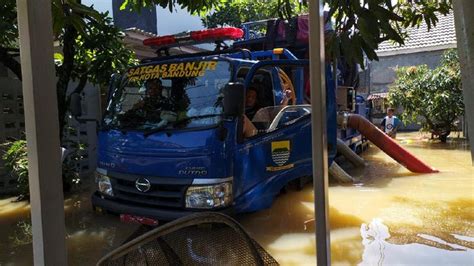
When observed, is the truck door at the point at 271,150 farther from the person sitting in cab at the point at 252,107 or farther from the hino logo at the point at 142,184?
the hino logo at the point at 142,184

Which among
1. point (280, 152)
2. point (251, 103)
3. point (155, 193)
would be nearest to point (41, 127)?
point (155, 193)

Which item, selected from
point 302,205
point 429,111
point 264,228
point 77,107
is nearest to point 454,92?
point 429,111

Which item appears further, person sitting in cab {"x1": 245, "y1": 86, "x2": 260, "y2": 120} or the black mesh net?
person sitting in cab {"x1": 245, "y1": 86, "x2": 260, "y2": 120}

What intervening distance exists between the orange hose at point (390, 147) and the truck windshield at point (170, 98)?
180 inches

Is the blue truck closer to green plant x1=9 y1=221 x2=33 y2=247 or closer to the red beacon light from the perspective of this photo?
the red beacon light

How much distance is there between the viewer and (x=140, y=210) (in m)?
4.32

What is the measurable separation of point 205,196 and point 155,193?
0.52 meters

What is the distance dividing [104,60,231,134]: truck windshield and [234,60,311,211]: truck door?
0.41 meters

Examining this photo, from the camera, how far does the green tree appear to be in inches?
497

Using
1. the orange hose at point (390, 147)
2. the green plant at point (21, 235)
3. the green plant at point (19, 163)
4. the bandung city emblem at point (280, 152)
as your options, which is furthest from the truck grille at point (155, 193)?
the orange hose at point (390, 147)

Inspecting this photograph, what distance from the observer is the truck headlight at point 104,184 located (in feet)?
15.2

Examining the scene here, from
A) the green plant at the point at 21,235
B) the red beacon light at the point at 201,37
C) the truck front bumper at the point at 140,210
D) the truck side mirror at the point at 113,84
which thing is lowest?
the green plant at the point at 21,235

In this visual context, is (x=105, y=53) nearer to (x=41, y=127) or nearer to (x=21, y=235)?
(x=21, y=235)

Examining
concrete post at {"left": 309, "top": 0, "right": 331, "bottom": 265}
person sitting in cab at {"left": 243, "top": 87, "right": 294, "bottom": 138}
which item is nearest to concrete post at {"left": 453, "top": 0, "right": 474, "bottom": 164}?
concrete post at {"left": 309, "top": 0, "right": 331, "bottom": 265}
